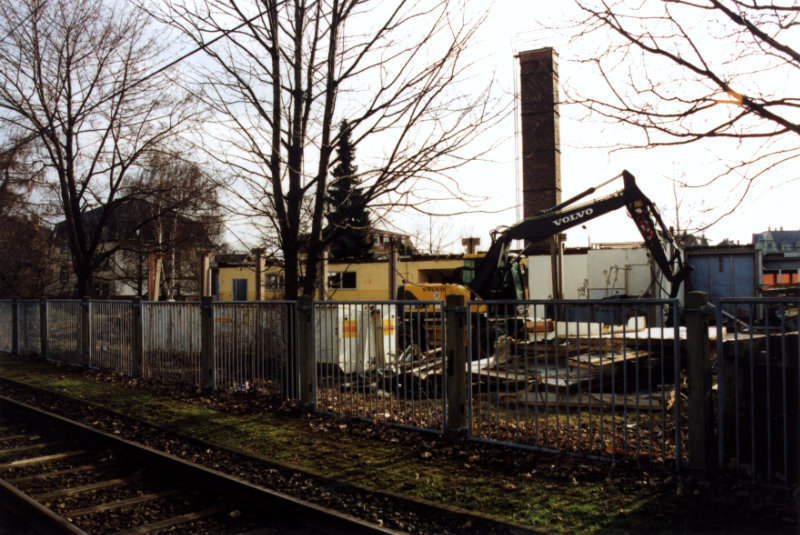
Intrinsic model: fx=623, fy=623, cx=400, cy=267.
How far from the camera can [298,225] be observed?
12.1m

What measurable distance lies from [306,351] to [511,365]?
126 inches

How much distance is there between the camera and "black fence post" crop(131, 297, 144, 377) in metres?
14.1

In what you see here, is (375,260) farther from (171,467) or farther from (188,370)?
(171,467)

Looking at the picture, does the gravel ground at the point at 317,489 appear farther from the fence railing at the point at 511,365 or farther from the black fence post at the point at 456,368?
the black fence post at the point at 456,368

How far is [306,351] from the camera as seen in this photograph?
9734 millimetres

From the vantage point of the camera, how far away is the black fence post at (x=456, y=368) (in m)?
7.56

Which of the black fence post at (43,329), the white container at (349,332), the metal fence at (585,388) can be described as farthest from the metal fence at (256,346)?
the black fence post at (43,329)

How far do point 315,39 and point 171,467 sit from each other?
7.97 metres

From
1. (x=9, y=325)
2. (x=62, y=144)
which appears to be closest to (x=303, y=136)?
(x=62, y=144)

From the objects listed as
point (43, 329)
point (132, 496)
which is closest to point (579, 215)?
point (132, 496)

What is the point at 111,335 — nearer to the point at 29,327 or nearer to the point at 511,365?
the point at 29,327

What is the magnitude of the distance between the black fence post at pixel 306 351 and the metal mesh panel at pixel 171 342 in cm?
343

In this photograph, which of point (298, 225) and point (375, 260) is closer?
point (298, 225)

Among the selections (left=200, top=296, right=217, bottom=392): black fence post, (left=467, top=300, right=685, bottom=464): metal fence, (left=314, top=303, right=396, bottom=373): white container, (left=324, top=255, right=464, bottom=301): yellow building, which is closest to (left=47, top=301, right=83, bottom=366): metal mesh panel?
(left=200, top=296, right=217, bottom=392): black fence post
